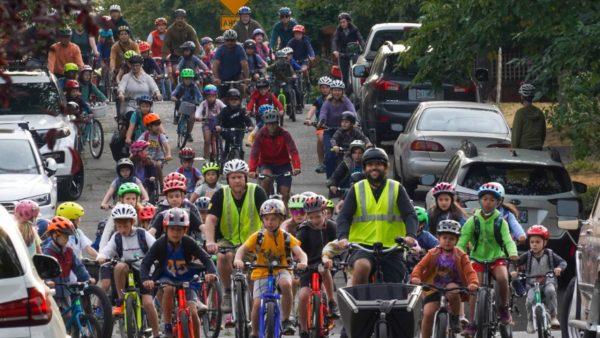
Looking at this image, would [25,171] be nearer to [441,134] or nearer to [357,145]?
[357,145]

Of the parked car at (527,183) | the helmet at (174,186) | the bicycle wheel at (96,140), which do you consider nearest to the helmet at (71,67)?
the bicycle wheel at (96,140)

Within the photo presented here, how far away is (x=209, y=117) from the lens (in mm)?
28859

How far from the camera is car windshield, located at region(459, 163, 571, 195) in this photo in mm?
20203

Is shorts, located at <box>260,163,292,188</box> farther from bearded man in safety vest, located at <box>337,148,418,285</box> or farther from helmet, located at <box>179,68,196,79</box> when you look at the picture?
helmet, located at <box>179,68,196,79</box>

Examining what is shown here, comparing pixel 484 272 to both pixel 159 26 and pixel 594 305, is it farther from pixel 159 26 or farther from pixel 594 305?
pixel 159 26

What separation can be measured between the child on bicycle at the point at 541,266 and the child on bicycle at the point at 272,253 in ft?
7.95

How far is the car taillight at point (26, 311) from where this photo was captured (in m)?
10.3

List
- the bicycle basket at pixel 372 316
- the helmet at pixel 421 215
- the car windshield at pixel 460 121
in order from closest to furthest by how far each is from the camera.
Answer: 1. the bicycle basket at pixel 372 316
2. the helmet at pixel 421 215
3. the car windshield at pixel 460 121

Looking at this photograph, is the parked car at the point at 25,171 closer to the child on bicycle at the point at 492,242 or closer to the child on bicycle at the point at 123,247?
the child on bicycle at the point at 123,247

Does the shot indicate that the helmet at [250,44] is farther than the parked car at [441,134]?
Yes

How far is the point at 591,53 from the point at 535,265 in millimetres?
4664

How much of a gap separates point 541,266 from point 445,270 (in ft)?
7.92

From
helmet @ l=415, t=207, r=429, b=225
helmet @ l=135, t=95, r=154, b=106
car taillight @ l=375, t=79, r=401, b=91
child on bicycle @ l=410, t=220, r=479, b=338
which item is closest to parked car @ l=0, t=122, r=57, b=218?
helmet @ l=135, t=95, r=154, b=106

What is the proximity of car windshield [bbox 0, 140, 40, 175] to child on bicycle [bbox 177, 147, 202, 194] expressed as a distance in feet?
6.40
